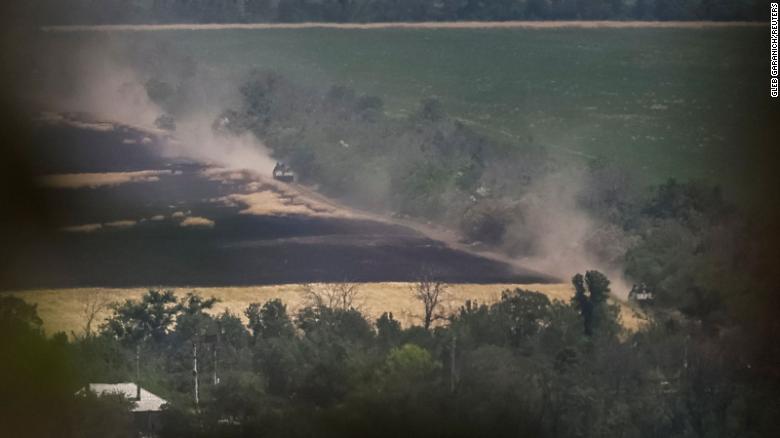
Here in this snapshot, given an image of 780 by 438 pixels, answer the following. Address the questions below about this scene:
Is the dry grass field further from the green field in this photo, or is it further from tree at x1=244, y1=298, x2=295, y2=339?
the green field

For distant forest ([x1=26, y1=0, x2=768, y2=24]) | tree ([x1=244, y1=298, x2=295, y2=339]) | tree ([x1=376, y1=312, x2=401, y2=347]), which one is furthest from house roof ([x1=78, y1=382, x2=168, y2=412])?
distant forest ([x1=26, y1=0, x2=768, y2=24])

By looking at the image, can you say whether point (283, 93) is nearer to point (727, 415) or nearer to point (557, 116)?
point (557, 116)

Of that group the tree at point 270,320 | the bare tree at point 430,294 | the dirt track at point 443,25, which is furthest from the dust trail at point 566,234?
the tree at point 270,320

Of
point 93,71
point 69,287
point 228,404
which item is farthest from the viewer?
point 93,71

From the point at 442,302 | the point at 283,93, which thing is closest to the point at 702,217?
the point at 442,302

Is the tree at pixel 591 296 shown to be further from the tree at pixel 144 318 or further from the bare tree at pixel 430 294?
the tree at pixel 144 318
